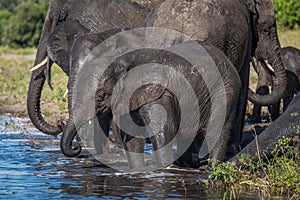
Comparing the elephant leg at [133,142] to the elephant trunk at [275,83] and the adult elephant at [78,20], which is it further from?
the adult elephant at [78,20]

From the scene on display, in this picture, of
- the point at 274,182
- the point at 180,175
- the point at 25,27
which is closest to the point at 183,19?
the point at 180,175

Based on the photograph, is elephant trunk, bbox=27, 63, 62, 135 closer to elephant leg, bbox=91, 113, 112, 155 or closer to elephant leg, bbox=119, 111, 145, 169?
elephant leg, bbox=91, 113, 112, 155

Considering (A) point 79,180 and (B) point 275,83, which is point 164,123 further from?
(B) point 275,83

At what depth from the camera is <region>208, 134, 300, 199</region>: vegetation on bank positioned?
7203 mm

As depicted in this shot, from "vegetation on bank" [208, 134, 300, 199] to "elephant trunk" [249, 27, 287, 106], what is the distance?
96.2 inches

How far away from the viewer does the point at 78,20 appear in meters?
11.7

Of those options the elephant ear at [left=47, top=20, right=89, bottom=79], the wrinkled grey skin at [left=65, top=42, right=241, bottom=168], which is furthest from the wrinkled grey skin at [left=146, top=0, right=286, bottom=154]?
the elephant ear at [left=47, top=20, right=89, bottom=79]

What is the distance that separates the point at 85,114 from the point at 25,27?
26586 mm

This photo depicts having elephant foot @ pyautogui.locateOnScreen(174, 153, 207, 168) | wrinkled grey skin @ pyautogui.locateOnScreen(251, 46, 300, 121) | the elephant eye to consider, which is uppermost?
the elephant eye

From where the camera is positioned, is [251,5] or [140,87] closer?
[140,87]

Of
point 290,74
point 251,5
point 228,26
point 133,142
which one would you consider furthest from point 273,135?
point 290,74

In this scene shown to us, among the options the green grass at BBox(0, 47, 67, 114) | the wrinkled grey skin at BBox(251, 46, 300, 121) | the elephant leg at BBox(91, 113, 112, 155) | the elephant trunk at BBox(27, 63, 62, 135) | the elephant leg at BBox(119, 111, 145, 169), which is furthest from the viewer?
the green grass at BBox(0, 47, 67, 114)

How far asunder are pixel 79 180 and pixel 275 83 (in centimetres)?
332

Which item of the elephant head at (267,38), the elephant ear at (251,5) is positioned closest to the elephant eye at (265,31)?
the elephant head at (267,38)
